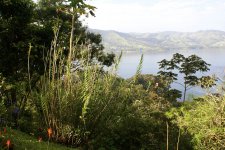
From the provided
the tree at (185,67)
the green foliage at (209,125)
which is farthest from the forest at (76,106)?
the tree at (185,67)

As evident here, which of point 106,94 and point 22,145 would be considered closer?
point 22,145

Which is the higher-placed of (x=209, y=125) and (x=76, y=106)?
(x=76, y=106)

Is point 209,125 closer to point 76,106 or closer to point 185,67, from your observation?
point 76,106

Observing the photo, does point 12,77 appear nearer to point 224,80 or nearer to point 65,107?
point 65,107

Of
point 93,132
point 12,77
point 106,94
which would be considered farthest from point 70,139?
point 12,77

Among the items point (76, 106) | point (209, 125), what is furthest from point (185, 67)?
point (76, 106)

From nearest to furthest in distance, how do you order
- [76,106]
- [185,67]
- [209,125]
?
[76,106] < [209,125] < [185,67]

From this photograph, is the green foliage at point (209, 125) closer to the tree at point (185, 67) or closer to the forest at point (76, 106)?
the forest at point (76, 106)

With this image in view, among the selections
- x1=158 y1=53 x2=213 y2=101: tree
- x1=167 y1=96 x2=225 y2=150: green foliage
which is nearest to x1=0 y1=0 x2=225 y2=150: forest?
x1=167 y1=96 x2=225 y2=150: green foliage

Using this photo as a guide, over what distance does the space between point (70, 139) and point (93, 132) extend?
1.86ft

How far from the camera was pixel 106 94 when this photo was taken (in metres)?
6.62

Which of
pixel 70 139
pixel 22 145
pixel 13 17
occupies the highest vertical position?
pixel 13 17

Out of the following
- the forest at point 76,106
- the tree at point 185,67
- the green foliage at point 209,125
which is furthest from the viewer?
the tree at point 185,67

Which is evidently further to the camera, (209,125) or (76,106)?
(209,125)
